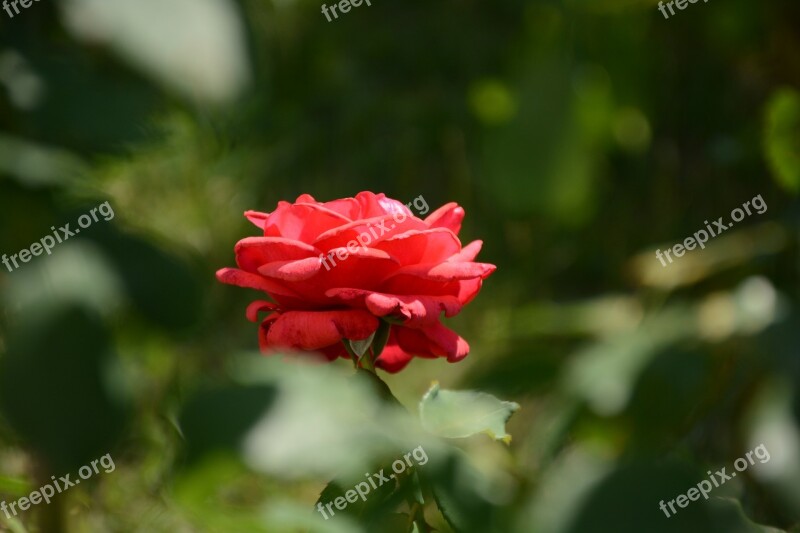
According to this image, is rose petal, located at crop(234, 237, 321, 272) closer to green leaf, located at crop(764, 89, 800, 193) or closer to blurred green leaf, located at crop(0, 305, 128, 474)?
blurred green leaf, located at crop(0, 305, 128, 474)

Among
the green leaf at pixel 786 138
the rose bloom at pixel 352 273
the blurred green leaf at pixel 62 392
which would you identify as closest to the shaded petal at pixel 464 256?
the rose bloom at pixel 352 273

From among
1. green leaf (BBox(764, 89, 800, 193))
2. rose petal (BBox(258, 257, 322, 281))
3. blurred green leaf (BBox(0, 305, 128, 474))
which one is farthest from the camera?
green leaf (BBox(764, 89, 800, 193))

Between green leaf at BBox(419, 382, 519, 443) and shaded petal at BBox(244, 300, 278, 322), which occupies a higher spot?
shaded petal at BBox(244, 300, 278, 322)

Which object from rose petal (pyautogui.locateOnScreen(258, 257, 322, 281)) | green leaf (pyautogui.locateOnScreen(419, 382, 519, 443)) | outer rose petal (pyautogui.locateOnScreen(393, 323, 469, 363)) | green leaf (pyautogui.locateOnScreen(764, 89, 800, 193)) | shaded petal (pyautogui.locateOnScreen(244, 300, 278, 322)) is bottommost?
green leaf (pyautogui.locateOnScreen(764, 89, 800, 193))

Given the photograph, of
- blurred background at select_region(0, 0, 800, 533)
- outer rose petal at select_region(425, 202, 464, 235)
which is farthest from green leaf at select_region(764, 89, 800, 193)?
outer rose petal at select_region(425, 202, 464, 235)

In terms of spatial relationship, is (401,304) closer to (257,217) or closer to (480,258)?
(257,217)

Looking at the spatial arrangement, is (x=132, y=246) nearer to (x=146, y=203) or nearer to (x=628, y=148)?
(x=146, y=203)

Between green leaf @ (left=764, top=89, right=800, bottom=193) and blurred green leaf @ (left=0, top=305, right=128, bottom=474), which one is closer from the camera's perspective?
blurred green leaf @ (left=0, top=305, right=128, bottom=474)
